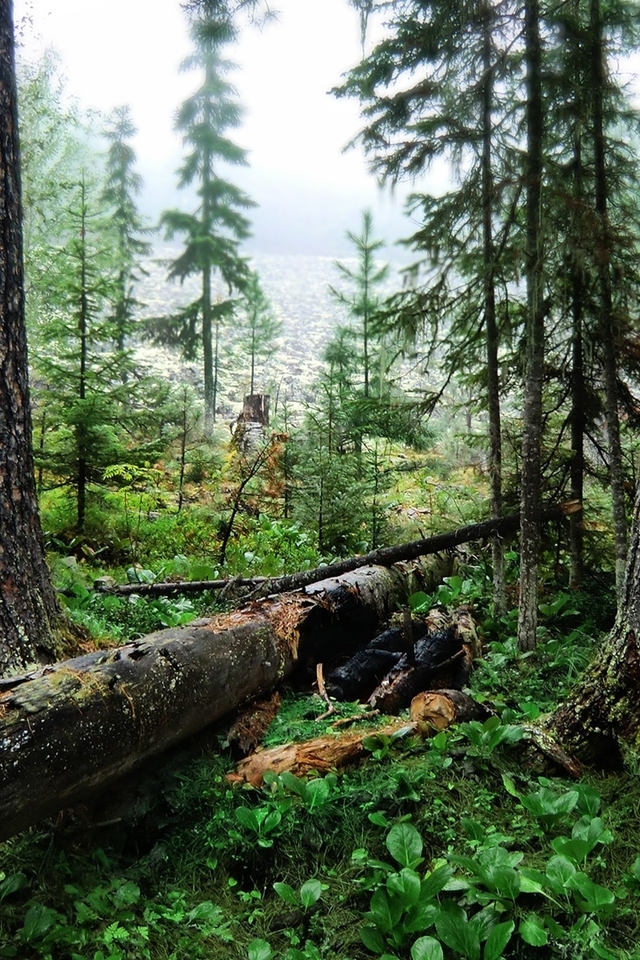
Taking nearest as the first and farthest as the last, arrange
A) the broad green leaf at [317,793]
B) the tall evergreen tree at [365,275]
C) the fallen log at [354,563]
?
the broad green leaf at [317,793] < the fallen log at [354,563] < the tall evergreen tree at [365,275]

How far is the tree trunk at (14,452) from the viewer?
3.93 metres

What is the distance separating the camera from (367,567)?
6340 millimetres

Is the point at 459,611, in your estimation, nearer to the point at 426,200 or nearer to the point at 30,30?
the point at 426,200

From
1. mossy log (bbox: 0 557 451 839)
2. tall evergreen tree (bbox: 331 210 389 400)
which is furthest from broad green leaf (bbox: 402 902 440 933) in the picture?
tall evergreen tree (bbox: 331 210 389 400)

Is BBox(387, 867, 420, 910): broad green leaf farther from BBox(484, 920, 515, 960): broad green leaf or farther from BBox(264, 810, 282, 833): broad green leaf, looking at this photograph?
BBox(264, 810, 282, 833): broad green leaf

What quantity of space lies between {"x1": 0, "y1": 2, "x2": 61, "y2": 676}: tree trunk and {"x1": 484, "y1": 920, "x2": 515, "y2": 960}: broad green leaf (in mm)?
3270

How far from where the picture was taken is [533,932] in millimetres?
1883

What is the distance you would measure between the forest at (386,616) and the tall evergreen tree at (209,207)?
37.9 ft

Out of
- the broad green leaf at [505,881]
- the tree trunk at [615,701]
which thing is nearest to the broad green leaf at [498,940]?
the broad green leaf at [505,881]

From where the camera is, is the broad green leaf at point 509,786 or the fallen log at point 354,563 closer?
the broad green leaf at point 509,786

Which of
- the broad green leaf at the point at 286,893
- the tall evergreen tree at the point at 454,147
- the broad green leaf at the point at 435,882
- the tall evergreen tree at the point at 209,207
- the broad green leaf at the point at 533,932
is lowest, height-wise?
the broad green leaf at the point at 286,893

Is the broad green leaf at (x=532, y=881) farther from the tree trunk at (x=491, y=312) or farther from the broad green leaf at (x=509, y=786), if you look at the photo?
the tree trunk at (x=491, y=312)

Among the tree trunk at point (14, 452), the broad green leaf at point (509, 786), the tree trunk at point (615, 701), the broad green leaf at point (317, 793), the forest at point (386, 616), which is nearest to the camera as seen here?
the forest at point (386, 616)

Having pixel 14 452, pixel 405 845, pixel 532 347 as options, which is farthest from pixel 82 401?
pixel 405 845
